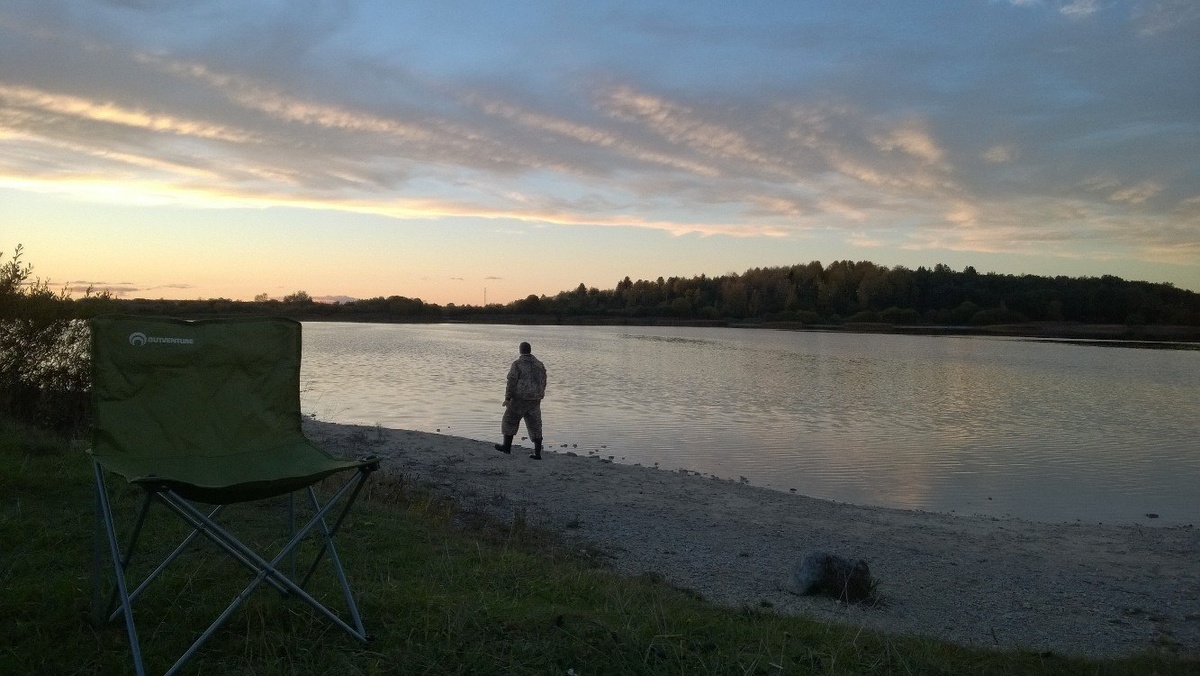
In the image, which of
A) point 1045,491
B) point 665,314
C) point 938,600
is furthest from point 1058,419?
point 665,314

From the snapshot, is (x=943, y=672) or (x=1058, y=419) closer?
(x=943, y=672)

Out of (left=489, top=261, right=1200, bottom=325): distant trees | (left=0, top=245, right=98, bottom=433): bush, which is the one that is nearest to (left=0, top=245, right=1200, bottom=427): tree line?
(left=489, top=261, right=1200, bottom=325): distant trees

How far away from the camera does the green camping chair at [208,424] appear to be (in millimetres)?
3344

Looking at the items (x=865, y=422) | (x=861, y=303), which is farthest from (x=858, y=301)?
(x=865, y=422)

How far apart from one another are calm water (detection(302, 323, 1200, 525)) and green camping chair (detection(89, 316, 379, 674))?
33.6 feet

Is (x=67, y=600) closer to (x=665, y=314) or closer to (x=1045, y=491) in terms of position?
(x=1045, y=491)

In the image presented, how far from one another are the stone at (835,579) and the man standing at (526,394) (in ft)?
20.9

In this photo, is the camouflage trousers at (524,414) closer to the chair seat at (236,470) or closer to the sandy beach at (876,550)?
the sandy beach at (876,550)

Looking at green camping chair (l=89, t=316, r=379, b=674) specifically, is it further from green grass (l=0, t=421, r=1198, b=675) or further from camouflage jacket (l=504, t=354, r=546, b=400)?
camouflage jacket (l=504, t=354, r=546, b=400)

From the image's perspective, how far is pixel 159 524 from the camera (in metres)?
5.05

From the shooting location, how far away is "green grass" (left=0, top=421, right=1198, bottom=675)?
3.01 m

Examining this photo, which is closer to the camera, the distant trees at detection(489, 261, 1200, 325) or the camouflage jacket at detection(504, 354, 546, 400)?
the camouflage jacket at detection(504, 354, 546, 400)

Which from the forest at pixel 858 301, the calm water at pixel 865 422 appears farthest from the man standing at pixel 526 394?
the forest at pixel 858 301

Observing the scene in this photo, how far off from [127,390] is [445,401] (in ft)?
64.6
